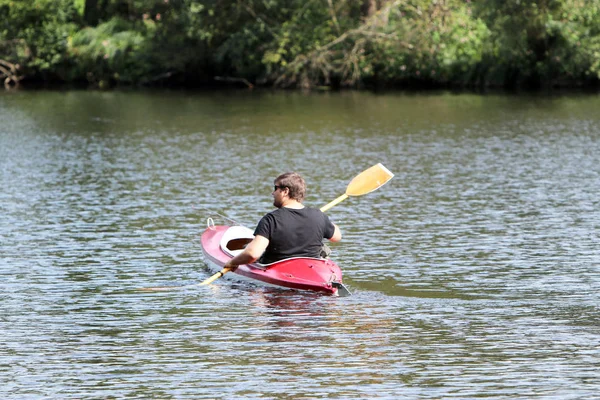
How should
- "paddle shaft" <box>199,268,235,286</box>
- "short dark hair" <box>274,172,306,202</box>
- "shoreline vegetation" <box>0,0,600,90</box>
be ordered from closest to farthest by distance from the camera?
1. "short dark hair" <box>274,172,306,202</box>
2. "paddle shaft" <box>199,268,235,286</box>
3. "shoreline vegetation" <box>0,0,600,90</box>

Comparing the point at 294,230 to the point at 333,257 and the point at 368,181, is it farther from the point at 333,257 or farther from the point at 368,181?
the point at 368,181

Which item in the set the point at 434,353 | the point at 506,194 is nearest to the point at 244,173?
the point at 506,194

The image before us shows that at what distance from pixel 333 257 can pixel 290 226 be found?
2.38 m

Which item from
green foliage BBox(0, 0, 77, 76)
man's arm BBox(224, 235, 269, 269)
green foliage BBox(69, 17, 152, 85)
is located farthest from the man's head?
green foliage BBox(0, 0, 77, 76)

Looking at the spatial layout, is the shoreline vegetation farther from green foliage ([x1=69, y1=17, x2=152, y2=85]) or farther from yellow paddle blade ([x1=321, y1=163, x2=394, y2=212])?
yellow paddle blade ([x1=321, y1=163, x2=394, y2=212])


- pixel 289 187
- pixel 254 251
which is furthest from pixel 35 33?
pixel 289 187

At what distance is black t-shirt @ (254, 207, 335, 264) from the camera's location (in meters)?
11.2

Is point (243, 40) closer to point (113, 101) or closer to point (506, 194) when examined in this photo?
point (113, 101)

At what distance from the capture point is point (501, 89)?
41844mm

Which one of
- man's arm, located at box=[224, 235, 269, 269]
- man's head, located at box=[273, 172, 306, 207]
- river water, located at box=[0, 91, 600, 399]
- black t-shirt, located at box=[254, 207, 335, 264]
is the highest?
man's head, located at box=[273, 172, 306, 207]

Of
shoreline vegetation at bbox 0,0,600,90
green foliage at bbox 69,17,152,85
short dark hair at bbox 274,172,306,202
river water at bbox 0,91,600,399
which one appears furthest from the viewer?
green foliage at bbox 69,17,152,85

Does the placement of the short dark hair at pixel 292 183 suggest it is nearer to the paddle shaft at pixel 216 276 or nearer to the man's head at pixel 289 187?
the man's head at pixel 289 187

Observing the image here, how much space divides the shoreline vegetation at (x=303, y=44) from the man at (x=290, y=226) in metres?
30.3

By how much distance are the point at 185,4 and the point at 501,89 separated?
Result: 1418 centimetres
